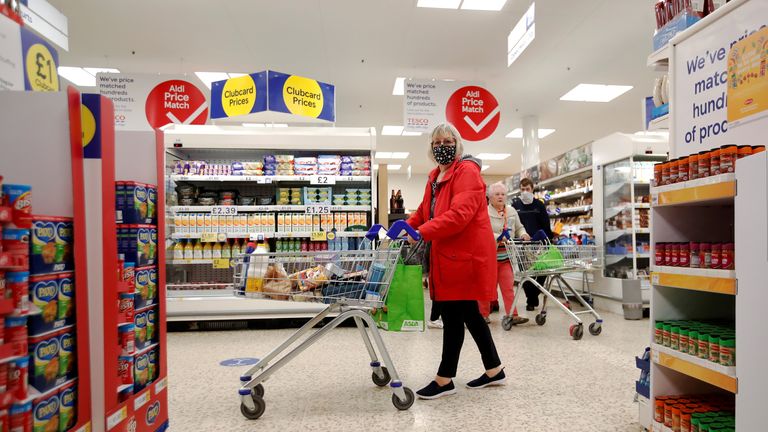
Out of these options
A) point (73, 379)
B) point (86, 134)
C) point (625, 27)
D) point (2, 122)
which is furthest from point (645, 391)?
point (625, 27)

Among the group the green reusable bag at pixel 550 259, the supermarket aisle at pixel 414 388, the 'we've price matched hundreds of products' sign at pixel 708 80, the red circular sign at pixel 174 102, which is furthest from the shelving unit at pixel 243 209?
the 'we've price matched hundreds of products' sign at pixel 708 80

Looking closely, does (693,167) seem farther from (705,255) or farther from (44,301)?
(44,301)

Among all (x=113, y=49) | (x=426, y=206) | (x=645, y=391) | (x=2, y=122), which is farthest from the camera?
(x=113, y=49)

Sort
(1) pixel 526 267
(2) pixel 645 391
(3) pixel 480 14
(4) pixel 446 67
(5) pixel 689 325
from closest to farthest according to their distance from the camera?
(5) pixel 689 325 < (2) pixel 645 391 < (1) pixel 526 267 < (3) pixel 480 14 < (4) pixel 446 67

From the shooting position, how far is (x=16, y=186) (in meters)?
1.12

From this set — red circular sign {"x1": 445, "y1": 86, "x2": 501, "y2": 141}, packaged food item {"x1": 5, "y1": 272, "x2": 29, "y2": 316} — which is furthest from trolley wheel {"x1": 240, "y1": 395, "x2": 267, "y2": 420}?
red circular sign {"x1": 445, "y1": 86, "x2": 501, "y2": 141}

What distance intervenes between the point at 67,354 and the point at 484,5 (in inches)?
246

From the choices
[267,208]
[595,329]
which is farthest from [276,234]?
[595,329]

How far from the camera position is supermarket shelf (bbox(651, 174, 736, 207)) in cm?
168

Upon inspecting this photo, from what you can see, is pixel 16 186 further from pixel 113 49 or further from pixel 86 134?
pixel 113 49

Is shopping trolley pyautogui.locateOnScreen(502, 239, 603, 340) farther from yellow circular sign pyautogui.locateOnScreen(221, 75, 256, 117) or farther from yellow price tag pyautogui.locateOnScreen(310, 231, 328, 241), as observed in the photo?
yellow circular sign pyautogui.locateOnScreen(221, 75, 256, 117)

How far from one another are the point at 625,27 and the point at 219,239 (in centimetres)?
630

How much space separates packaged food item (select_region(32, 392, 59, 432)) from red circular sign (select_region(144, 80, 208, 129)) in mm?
Result: 6972

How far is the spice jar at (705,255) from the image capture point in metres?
1.82
